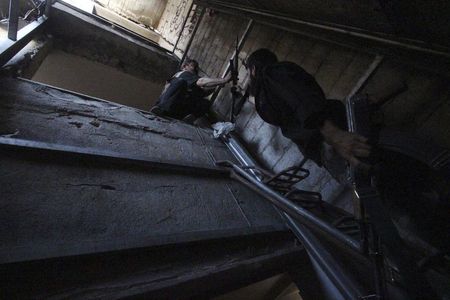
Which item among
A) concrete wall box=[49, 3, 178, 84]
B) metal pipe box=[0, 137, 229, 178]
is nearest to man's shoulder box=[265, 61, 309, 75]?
metal pipe box=[0, 137, 229, 178]

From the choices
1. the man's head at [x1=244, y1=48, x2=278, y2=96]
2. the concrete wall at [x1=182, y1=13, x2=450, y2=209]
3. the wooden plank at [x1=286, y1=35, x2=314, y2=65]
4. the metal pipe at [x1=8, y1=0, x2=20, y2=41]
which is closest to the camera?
the concrete wall at [x1=182, y1=13, x2=450, y2=209]

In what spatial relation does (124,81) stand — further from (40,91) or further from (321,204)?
(321,204)

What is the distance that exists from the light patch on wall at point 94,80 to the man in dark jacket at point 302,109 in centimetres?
498

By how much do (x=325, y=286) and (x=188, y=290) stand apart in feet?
3.68

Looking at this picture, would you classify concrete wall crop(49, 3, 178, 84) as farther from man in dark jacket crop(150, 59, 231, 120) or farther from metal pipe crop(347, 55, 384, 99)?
metal pipe crop(347, 55, 384, 99)

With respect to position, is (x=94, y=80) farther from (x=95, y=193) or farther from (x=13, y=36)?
(x=95, y=193)

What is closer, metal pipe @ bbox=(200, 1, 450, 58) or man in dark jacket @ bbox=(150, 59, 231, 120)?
metal pipe @ bbox=(200, 1, 450, 58)

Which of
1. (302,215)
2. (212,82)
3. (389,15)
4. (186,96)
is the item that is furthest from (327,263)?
(186,96)

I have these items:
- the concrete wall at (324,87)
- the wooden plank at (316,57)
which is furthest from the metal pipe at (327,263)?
the wooden plank at (316,57)

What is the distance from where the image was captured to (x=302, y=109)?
2182 mm

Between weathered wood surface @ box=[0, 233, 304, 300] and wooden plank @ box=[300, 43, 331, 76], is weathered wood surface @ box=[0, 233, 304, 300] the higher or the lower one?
the lower one

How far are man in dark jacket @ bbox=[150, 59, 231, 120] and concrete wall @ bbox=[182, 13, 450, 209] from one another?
0.38m

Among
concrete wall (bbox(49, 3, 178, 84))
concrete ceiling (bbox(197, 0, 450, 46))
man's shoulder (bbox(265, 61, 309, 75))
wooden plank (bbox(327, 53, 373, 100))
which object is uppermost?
concrete ceiling (bbox(197, 0, 450, 46))

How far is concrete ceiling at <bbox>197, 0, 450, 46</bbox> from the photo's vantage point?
2.11 metres
